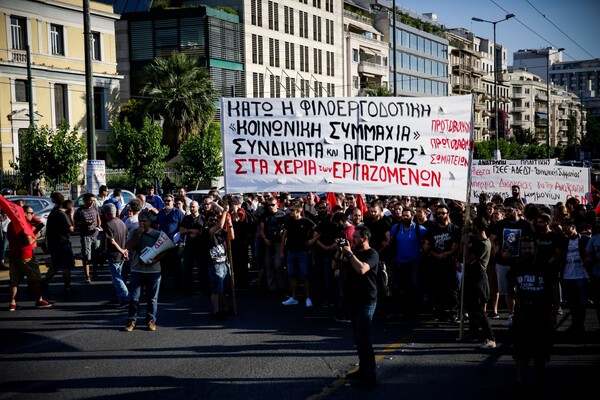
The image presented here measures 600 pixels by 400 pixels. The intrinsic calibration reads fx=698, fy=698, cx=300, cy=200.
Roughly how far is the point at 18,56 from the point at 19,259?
28.4 metres

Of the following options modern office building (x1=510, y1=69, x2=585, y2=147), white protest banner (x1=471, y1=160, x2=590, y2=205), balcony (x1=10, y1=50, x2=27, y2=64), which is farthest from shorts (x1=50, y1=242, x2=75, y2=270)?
modern office building (x1=510, y1=69, x2=585, y2=147)

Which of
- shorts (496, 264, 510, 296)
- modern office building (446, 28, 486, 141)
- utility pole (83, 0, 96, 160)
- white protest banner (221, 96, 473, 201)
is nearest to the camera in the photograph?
white protest banner (221, 96, 473, 201)

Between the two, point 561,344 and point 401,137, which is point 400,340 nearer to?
point 561,344

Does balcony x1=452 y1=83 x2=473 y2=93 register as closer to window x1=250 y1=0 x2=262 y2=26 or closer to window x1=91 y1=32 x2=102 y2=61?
window x1=250 y1=0 x2=262 y2=26

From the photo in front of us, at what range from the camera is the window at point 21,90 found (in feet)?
122

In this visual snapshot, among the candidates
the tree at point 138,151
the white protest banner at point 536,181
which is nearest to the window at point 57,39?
the tree at point 138,151

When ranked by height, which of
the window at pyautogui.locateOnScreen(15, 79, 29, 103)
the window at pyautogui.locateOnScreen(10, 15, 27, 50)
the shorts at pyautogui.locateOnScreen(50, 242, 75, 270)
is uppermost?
the window at pyautogui.locateOnScreen(10, 15, 27, 50)

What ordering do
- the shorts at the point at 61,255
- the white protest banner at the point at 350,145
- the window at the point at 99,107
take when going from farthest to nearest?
the window at the point at 99,107, the shorts at the point at 61,255, the white protest banner at the point at 350,145

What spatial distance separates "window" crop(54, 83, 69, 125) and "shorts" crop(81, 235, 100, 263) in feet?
89.2

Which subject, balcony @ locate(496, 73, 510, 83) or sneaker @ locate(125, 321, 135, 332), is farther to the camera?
balcony @ locate(496, 73, 510, 83)

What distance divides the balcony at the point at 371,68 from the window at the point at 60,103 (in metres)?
31.7

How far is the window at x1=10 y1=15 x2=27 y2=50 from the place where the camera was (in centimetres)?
3659

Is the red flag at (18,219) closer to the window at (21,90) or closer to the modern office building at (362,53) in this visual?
the window at (21,90)

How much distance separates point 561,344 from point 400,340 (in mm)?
2169
